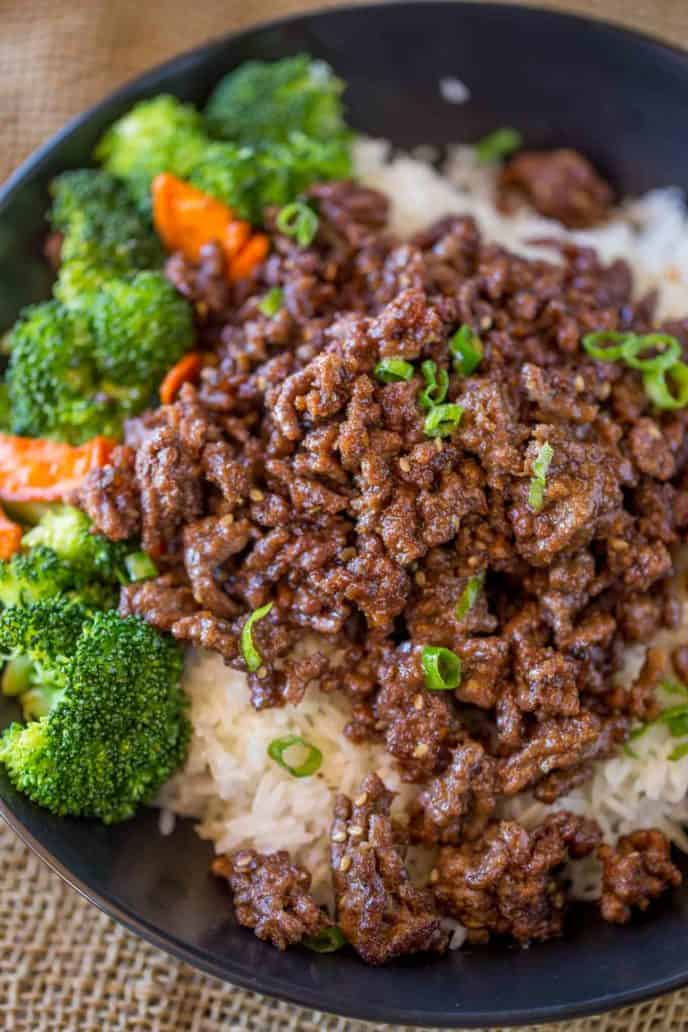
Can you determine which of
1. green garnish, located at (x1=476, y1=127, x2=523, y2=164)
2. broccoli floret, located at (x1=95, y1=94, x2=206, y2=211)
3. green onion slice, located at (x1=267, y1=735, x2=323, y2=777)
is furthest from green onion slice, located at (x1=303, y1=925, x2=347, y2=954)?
green garnish, located at (x1=476, y1=127, x2=523, y2=164)

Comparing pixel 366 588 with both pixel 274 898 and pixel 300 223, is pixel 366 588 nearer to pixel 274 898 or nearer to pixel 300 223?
pixel 274 898

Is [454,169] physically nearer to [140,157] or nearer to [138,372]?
[140,157]

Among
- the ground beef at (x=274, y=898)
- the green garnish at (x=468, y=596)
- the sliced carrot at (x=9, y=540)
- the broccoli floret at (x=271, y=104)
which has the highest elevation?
the broccoli floret at (x=271, y=104)

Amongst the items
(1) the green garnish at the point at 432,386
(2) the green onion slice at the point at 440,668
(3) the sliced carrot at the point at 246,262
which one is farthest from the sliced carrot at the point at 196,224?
(2) the green onion slice at the point at 440,668

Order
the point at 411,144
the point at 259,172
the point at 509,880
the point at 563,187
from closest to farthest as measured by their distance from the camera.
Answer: the point at 509,880 < the point at 259,172 < the point at 563,187 < the point at 411,144

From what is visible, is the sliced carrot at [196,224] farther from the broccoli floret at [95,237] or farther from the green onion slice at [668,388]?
the green onion slice at [668,388]

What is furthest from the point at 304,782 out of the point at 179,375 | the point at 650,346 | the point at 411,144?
the point at 411,144

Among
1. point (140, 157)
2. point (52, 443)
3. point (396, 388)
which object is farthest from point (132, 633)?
point (140, 157)
